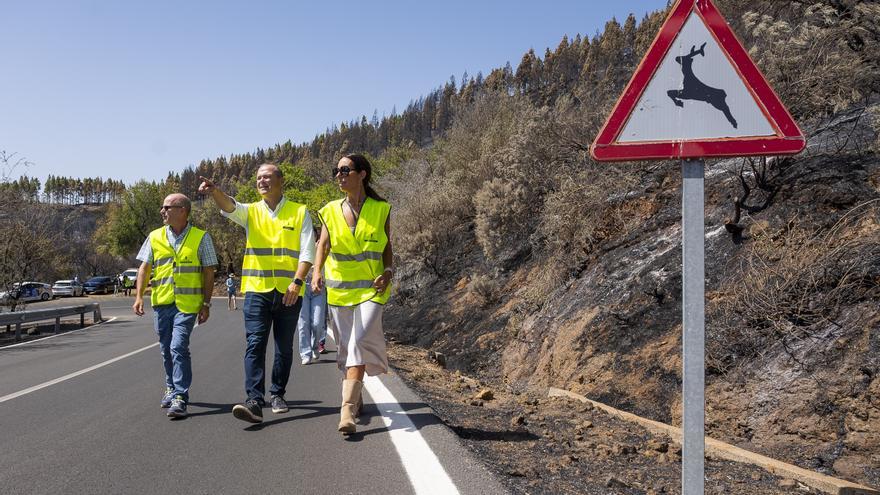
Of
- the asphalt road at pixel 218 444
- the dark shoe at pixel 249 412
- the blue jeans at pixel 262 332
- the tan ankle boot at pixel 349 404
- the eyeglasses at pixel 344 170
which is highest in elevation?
the eyeglasses at pixel 344 170

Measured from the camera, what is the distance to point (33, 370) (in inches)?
341

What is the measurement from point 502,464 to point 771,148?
90.8 inches

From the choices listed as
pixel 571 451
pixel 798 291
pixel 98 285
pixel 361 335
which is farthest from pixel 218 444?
pixel 98 285

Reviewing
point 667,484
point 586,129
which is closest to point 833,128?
point 586,129

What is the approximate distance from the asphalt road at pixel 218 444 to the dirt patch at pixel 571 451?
0.95ft

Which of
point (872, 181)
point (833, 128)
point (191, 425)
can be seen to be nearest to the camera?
point (191, 425)

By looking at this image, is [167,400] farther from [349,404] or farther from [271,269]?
[349,404]

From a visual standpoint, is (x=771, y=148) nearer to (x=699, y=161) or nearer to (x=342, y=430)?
(x=699, y=161)

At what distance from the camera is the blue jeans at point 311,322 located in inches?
329

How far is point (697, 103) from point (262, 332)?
3.63m

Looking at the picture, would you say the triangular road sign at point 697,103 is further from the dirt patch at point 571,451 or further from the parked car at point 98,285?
the parked car at point 98,285

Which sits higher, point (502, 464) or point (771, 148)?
point (771, 148)

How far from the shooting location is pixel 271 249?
497 cm

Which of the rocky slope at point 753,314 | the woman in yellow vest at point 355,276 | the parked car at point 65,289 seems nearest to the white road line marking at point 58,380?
the woman in yellow vest at point 355,276
